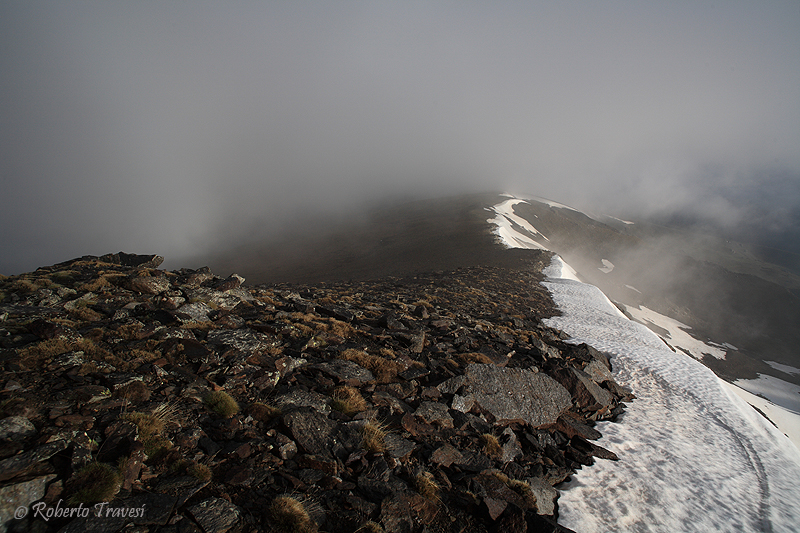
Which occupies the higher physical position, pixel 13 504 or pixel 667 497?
pixel 13 504

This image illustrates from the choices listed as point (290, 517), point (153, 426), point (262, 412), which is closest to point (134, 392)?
point (153, 426)

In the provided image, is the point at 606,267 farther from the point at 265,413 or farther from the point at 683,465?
the point at 265,413

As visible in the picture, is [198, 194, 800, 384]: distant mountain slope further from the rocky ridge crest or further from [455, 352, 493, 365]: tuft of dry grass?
the rocky ridge crest

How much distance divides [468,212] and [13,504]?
64716 mm

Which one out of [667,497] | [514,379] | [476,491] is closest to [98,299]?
[476,491]

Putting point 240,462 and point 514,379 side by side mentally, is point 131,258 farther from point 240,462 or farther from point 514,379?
point 514,379

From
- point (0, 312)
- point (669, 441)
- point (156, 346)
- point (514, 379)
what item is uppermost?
point (0, 312)

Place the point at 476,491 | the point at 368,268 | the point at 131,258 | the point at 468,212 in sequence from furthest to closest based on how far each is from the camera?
the point at 468,212
the point at 368,268
the point at 131,258
the point at 476,491

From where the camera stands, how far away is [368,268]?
127 ft

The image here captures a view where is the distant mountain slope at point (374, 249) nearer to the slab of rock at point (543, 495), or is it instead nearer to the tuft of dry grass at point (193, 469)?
the slab of rock at point (543, 495)

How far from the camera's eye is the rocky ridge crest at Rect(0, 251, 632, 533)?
166 inches

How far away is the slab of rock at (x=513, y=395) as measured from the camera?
8.44m

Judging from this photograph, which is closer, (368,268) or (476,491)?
(476,491)

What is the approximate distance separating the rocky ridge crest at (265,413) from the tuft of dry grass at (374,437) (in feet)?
0.12
